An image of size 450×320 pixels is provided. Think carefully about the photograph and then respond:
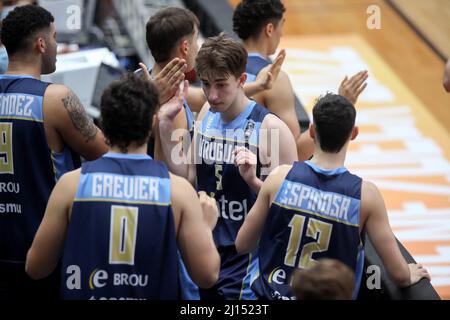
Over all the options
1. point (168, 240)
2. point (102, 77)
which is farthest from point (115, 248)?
point (102, 77)

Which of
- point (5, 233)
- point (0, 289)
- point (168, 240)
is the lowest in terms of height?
point (0, 289)

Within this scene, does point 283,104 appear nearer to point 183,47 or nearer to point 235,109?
point 183,47

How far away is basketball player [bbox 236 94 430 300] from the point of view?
11.3 ft

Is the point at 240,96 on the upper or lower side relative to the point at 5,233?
upper

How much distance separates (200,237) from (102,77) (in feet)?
11.2

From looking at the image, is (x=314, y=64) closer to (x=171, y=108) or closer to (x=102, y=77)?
(x=102, y=77)

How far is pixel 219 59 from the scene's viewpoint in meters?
3.97

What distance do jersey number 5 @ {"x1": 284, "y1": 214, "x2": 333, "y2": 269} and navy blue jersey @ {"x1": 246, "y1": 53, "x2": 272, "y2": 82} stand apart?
187 cm

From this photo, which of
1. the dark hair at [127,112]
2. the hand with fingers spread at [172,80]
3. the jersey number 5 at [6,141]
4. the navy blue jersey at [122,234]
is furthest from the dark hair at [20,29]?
the navy blue jersey at [122,234]

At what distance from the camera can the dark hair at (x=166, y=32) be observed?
455cm

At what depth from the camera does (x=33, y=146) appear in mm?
3857

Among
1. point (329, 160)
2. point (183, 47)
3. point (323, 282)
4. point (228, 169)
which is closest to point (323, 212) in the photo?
point (329, 160)

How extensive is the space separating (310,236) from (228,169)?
69 cm

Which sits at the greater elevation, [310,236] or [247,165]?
[247,165]
